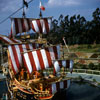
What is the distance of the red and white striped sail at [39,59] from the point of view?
632 inches

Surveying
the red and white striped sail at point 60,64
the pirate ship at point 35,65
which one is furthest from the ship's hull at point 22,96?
the red and white striped sail at point 60,64

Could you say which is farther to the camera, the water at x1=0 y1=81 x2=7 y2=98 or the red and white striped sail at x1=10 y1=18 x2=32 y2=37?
the water at x1=0 y1=81 x2=7 y2=98

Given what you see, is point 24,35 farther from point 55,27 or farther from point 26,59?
point 55,27

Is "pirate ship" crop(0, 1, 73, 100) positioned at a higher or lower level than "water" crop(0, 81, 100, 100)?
higher

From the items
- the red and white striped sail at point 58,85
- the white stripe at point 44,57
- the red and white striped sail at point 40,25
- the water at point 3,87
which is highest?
the red and white striped sail at point 40,25

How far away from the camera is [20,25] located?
66.7 feet

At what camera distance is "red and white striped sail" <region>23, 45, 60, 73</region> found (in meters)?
16.1

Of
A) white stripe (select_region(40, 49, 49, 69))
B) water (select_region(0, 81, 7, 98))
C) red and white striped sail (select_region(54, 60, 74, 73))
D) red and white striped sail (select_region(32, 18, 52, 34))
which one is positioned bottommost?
water (select_region(0, 81, 7, 98))

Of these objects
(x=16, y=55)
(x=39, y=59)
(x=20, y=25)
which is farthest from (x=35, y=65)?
(x=20, y=25)

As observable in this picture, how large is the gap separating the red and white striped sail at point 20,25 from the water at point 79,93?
302 inches

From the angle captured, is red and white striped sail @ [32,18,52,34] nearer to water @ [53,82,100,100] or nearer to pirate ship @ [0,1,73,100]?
pirate ship @ [0,1,73,100]

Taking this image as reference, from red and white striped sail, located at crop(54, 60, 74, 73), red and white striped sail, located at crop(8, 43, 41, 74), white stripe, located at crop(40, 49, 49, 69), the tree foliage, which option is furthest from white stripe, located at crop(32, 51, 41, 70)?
the tree foliage

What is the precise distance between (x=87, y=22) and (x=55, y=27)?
17.9 meters

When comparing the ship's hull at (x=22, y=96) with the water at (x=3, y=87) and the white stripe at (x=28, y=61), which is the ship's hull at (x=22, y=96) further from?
the water at (x=3, y=87)
